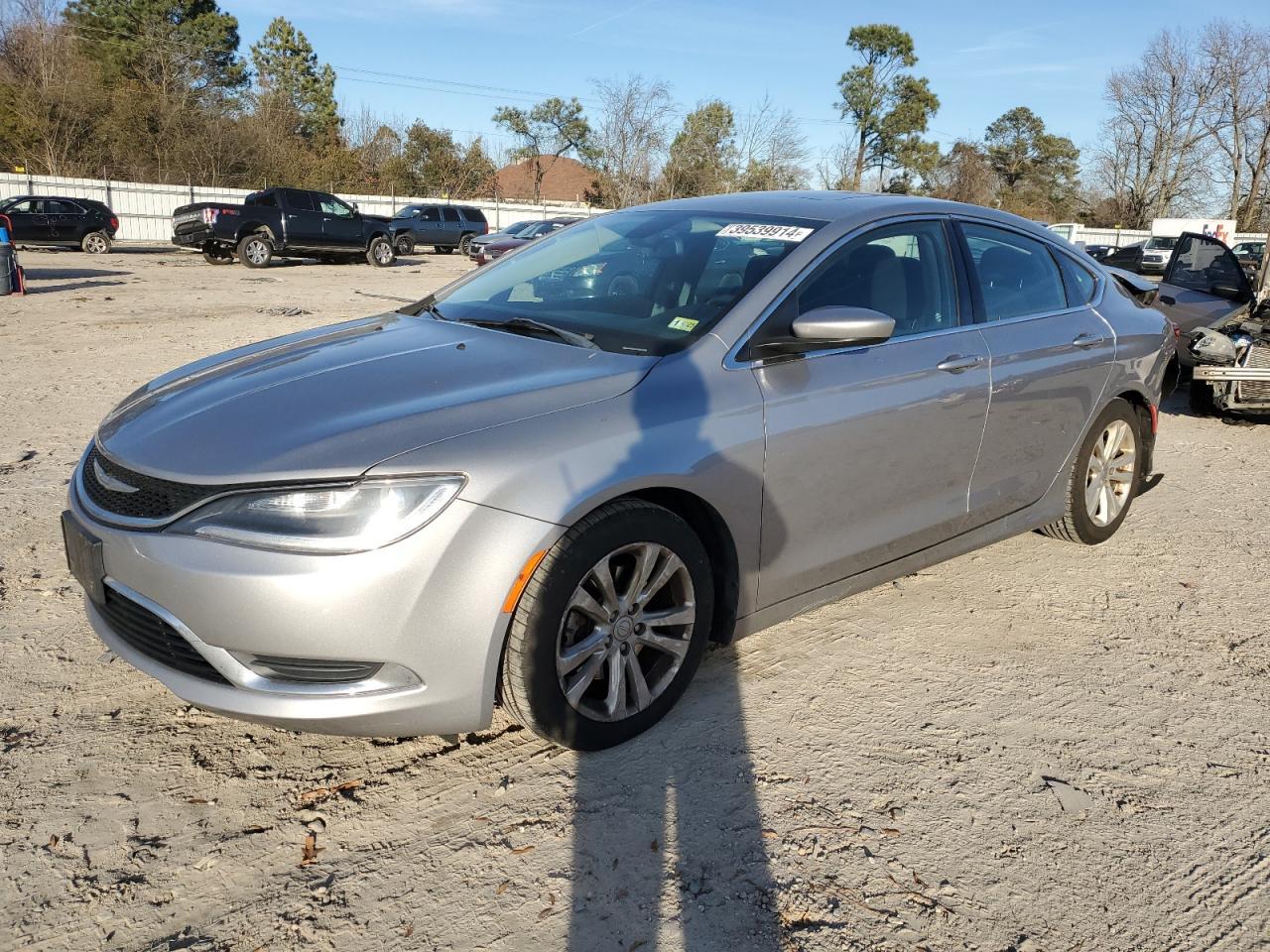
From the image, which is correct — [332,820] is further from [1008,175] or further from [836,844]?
[1008,175]

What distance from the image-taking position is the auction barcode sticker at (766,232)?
3525mm

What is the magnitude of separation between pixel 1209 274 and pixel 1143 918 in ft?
27.4

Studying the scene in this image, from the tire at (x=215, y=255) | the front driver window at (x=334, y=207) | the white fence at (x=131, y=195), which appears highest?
the white fence at (x=131, y=195)

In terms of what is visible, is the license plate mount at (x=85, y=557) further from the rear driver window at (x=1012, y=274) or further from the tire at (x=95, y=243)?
the tire at (x=95, y=243)

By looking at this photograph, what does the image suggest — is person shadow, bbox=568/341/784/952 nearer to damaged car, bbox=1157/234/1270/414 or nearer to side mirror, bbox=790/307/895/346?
side mirror, bbox=790/307/895/346

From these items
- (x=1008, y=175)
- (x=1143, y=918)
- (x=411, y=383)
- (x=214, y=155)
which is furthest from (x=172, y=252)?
(x=1008, y=175)

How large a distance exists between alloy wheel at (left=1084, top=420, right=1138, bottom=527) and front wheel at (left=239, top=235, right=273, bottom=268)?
21.5m

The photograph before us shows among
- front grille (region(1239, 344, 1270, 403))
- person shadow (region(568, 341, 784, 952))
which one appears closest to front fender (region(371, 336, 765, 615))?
person shadow (region(568, 341, 784, 952))

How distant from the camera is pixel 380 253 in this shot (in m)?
25.8

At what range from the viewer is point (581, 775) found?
2824 millimetres

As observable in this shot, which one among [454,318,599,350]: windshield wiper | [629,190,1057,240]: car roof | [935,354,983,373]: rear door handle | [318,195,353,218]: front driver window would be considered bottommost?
[935,354,983,373]: rear door handle

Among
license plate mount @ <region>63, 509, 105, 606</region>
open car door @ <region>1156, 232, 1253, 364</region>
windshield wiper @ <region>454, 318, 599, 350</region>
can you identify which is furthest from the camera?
open car door @ <region>1156, 232, 1253, 364</region>

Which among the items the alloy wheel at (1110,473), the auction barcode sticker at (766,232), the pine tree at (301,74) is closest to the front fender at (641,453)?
the auction barcode sticker at (766,232)

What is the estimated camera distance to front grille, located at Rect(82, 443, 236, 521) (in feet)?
8.33
